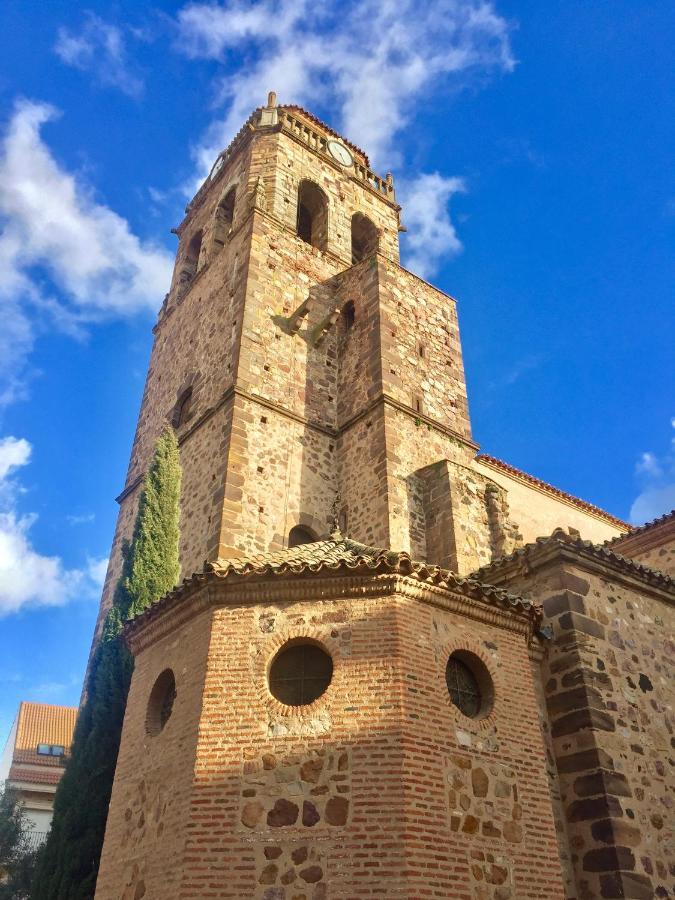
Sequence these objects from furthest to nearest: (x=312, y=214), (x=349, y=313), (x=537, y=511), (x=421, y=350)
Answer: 1. (x=312, y=214)
2. (x=537, y=511)
3. (x=349, y=313)
4. (x=421, y=350)

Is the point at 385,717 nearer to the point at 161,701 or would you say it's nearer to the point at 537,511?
the point at 161,701

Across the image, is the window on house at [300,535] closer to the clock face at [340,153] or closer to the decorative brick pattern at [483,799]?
the decorative brick pattern at [483,799]

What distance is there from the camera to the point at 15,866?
55.8 feet

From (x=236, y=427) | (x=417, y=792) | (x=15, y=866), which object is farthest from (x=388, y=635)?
(x=15, y=866)

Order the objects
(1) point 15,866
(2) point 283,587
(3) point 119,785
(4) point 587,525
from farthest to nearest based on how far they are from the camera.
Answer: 1. (4) point 587,525
2. (1) point 15,866
3. (3) point 119,785
4. (2) point 283,587

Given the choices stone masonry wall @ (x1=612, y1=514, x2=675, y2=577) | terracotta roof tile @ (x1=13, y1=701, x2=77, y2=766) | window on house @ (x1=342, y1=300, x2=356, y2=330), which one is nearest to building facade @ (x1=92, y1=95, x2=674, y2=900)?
stone masonry wall @ (x1=612, y1=514, x2=675, y2=577)

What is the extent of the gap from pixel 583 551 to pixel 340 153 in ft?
58.4

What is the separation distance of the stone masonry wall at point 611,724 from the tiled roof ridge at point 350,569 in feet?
2.67

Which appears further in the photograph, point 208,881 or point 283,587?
point 283,587

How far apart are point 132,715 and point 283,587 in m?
2.91

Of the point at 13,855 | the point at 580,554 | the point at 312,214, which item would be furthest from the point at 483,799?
the point at 312,214

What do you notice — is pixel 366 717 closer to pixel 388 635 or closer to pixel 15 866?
pixel 388 635

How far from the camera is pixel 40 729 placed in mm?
28719

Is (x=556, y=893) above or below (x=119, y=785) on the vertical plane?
below
